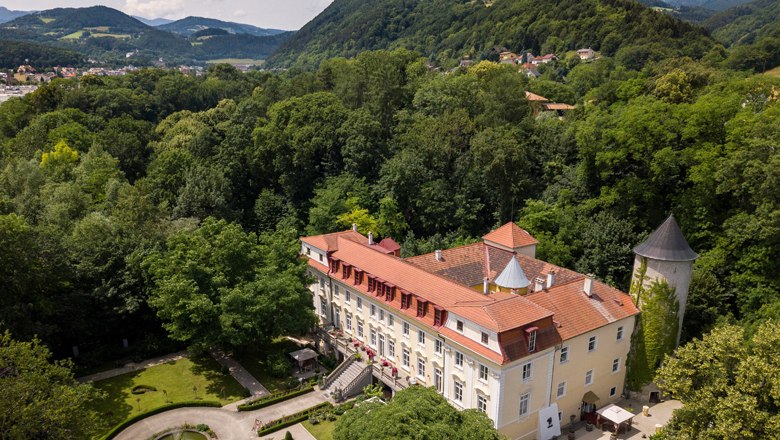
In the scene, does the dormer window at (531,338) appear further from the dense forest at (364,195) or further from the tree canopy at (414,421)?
the tree canopy at (414,421)

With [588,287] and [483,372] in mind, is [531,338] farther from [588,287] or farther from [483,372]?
[588,287]

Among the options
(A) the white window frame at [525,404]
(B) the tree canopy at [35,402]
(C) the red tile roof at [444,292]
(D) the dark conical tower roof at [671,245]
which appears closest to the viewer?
(B) the tree canopy at [35,402]

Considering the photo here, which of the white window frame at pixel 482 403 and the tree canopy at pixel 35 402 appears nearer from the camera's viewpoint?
the tree canopy at pixel 35 402

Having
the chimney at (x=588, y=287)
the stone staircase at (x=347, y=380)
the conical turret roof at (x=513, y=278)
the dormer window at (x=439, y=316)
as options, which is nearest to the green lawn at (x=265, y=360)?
the stone staircase at (x=347, y=380)

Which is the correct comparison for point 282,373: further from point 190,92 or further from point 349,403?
point 190,92

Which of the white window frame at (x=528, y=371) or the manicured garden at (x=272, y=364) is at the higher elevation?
the white window frame at (x=528, y=371)

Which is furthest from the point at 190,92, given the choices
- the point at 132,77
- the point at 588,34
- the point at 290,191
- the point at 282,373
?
the point at 588,34
